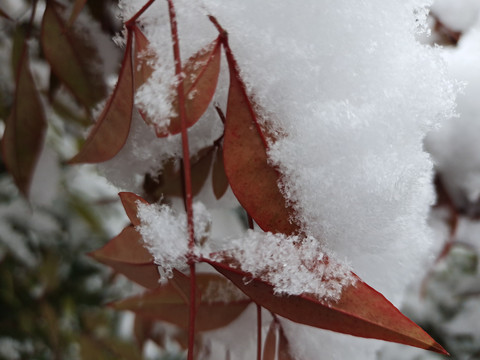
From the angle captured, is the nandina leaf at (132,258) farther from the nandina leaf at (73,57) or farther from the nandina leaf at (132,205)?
the nandina leaf at (73,57)

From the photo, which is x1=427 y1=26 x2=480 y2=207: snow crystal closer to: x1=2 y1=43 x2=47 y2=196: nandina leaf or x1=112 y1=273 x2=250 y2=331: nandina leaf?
x1=112 y1=273 x2=250 y2=331: nandina leaf

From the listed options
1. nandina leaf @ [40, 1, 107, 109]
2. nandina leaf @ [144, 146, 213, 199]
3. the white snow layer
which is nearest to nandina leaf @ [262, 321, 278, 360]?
the white snow layer

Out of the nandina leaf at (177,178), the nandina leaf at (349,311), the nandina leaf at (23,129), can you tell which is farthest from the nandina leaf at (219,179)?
the nandina leaf at (23,129)

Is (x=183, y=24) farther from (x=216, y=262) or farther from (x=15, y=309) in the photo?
(x=15, y=309)

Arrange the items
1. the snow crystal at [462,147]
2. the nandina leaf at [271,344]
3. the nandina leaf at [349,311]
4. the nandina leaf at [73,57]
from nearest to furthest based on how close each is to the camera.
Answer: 1. the nandina leaf at [349,311]
2. the nandina leaf at [271,344]
3. the nandina leaf at [73,57]
4. the snow crystal at [462,147]

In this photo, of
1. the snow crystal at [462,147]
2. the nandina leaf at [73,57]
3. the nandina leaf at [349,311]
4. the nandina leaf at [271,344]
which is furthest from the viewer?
the snow crystal at [462,147]

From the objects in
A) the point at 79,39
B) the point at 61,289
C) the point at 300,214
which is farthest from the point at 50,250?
the point at 300,214
